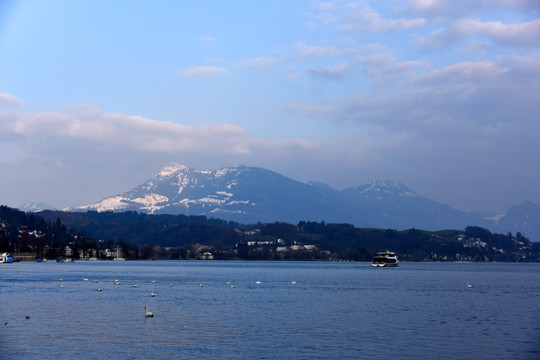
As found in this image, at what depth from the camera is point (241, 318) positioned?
82.4 metres

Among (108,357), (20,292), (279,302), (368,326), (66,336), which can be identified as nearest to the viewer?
(108,357)

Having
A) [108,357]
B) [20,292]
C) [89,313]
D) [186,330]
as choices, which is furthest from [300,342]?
[20,292]

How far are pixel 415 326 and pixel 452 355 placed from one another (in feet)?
61.2

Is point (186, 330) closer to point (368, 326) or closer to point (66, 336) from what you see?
point (66, 336)

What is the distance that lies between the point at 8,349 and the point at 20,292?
6445 cm

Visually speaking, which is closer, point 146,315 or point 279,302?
point 146,315

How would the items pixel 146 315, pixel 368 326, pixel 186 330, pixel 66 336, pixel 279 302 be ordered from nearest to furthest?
pixel 66 336 < pixel 186 330 < pixel 368 326 < pixel 146 315 < pixel 279 302

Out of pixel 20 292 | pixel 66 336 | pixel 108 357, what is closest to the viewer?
pixel 108 357

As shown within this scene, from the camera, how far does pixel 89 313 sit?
8519 centimetres

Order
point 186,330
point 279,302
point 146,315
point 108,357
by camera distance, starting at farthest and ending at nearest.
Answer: point 279,302 < point 146,315 < point 186,330 < point 108,357

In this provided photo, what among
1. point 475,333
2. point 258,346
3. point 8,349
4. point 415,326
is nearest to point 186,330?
point 258,346

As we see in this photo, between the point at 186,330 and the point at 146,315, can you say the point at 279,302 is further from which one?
the point at 186,330

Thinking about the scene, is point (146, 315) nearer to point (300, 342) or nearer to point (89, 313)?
point (89, 313)

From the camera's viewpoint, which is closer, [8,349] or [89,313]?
[8,349]
